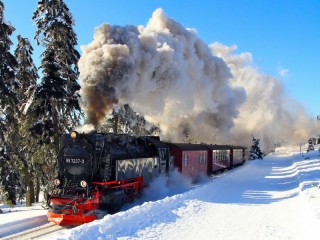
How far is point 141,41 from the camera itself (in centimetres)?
1948

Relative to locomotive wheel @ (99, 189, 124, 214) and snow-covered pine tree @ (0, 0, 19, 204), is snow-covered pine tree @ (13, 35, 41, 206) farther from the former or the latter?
locomotive wheel @ (99, 189, 124, 214)

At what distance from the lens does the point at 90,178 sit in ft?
37.0

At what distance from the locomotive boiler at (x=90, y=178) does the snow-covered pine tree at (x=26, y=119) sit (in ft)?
20.4

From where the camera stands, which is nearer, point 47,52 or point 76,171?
point 76,171

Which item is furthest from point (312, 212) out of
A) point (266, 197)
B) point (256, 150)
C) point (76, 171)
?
point (256, 150)

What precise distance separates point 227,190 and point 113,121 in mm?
19269

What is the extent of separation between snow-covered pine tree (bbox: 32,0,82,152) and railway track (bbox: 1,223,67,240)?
7.97 metres

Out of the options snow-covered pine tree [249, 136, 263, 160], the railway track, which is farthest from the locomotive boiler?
snow-covered pine tree [249, 136, 263, 160]

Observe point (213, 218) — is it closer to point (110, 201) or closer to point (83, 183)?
point (110, 201)

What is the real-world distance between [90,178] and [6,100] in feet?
21.5

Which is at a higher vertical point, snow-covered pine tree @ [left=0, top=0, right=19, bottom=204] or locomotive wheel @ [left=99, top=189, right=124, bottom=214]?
snow-covered pine tree @ [left=0, top=0, right=19, bottom=204]

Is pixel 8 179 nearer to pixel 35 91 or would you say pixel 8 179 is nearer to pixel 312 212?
pixel 35 91

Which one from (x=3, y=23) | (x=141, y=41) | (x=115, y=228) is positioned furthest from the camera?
(x=141, y=41)

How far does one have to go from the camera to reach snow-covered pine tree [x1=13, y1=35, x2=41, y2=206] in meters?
18.0
